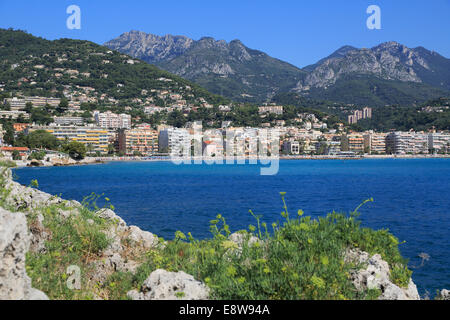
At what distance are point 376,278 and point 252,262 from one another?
108 centimetres

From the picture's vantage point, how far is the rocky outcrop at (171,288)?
9.99ft

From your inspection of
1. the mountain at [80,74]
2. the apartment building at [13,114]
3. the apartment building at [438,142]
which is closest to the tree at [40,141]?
the apartment building at [13,114]

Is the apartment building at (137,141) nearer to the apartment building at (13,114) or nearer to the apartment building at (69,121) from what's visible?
the apartment building at (69,121)

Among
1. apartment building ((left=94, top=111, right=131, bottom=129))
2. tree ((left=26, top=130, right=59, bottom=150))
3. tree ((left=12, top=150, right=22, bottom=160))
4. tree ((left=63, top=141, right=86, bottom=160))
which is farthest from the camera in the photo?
apartment building ((left=94, top=111, right=131, bottom=129))

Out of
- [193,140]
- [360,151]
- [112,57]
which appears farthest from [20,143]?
[112,57]

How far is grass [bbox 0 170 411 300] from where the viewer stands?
3.28 meters

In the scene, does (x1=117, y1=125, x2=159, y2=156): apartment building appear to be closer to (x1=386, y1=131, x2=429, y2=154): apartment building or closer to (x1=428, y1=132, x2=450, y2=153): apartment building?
(x1=386, y1=131, x2=429, y2=154): apartment building

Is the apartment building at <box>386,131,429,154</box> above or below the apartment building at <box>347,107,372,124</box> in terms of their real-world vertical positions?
below

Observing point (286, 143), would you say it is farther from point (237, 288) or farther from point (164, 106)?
point (237, 288)

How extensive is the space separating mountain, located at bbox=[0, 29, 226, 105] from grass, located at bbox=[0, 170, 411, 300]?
12192 centimetres
